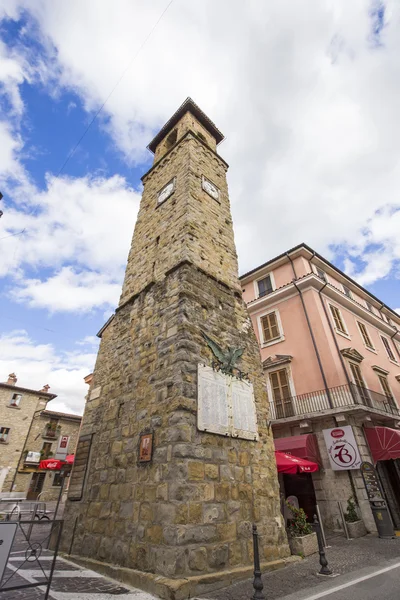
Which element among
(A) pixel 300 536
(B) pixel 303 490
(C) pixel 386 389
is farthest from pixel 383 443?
(A) pixel 300 536

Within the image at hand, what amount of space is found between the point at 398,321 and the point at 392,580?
66.4ft

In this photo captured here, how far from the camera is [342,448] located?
993 cm

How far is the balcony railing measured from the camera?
10.7 metres

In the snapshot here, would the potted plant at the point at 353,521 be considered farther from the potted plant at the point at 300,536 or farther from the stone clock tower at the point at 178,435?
the stone clock tower at the point at 178,435

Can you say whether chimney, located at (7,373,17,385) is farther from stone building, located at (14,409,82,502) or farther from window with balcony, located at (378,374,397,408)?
window with balcony, located at (378,374,397,408)

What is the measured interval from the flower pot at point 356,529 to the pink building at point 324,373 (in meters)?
0.35

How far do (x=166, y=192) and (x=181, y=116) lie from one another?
5992 mm

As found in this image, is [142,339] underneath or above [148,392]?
above

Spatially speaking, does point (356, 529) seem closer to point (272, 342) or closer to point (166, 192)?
point (272, 342)

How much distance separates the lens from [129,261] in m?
9.00

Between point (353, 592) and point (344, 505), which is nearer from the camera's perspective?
point (353, 592)

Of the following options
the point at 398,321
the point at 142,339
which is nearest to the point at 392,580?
the point at 142,339

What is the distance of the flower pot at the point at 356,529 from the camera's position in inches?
327

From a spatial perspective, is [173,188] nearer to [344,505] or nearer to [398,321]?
[344,505]
